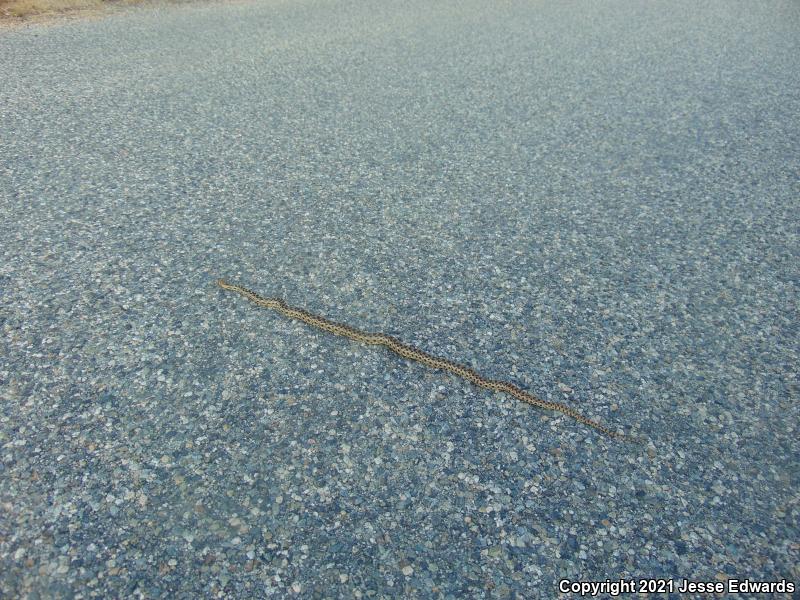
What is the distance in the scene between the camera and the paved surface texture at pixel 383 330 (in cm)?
347

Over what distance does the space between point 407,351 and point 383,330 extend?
0.35 metres

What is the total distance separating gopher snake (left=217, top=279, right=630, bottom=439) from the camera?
4391 millimetres

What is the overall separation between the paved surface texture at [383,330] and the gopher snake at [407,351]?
0.28ft

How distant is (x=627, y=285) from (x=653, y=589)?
9.95 feet

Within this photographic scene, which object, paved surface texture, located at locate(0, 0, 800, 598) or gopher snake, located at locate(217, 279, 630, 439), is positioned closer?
paved surface texture, located at locate(0, 0, 800, 598)

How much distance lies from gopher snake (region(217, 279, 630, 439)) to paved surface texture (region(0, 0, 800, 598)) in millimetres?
84

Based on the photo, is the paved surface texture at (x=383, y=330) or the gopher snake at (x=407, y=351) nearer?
the paved surface texture at (x=383, y=330)

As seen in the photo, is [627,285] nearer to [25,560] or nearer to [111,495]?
[111,495]

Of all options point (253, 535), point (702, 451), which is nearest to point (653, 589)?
point (702, 451)

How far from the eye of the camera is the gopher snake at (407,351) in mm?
4391

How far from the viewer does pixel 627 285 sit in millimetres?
5734

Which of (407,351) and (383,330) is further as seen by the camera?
(383,330)

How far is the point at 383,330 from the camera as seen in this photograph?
501 cm

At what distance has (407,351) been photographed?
15.6 feet
